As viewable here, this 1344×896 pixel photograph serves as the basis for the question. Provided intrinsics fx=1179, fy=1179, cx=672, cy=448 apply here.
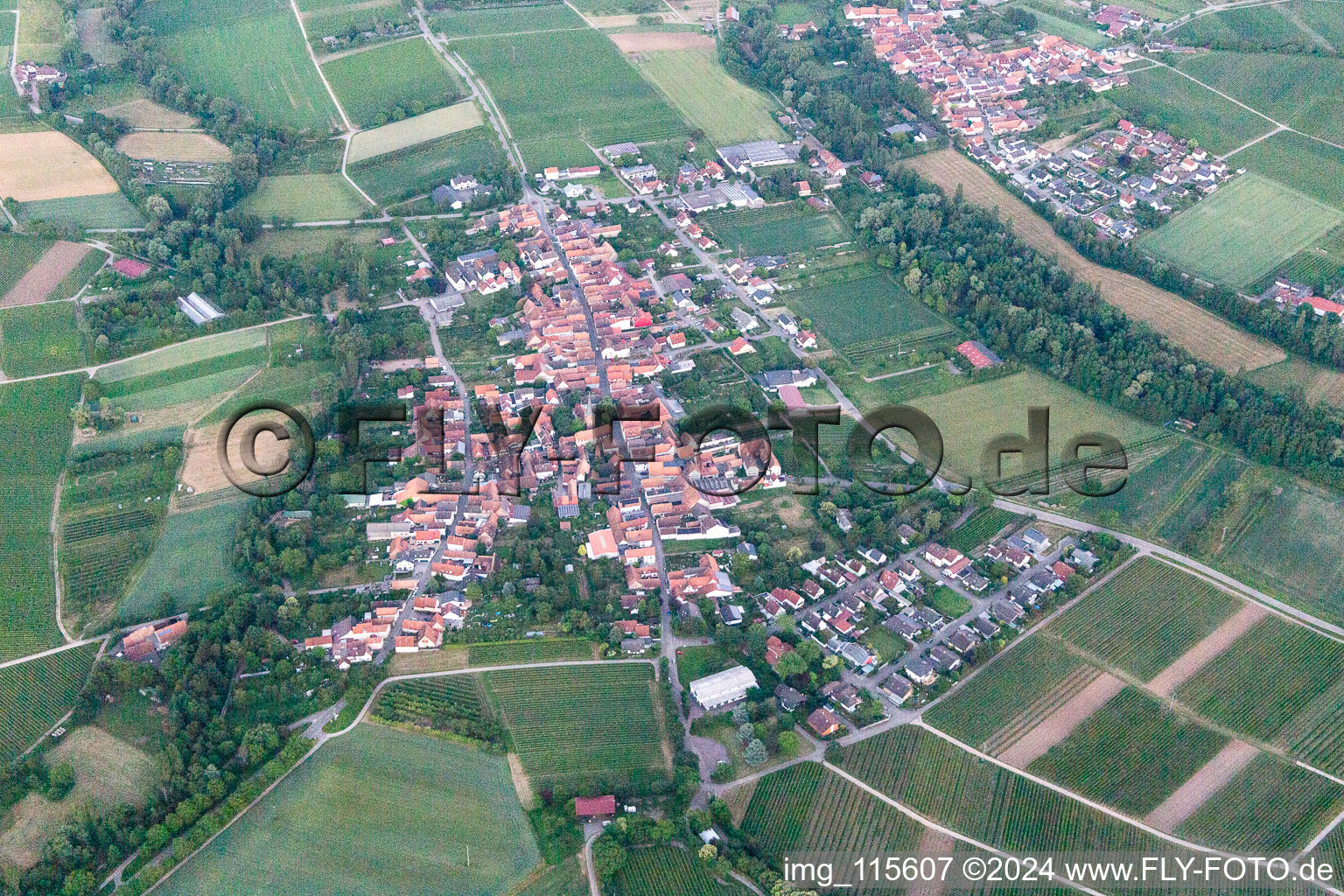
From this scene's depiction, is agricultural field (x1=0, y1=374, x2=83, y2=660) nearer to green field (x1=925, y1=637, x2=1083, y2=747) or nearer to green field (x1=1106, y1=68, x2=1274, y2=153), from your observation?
green field (x1=925, y1=637, x2=1083, y2=747)

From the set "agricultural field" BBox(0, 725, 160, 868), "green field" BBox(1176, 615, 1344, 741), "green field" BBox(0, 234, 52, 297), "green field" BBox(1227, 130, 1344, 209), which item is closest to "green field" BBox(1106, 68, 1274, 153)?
"green field" BBox(1227, 130, 1344, 209)

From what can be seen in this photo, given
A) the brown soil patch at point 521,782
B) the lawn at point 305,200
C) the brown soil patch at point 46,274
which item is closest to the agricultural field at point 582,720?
the brown soil patch at point 521,782

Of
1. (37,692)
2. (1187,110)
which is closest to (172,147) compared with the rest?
(37,692)

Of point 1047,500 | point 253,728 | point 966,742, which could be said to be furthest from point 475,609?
point 1047,500

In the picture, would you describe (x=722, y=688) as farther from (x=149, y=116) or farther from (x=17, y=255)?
(x=149, y=116)

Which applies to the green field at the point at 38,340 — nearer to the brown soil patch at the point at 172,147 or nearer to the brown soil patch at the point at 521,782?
the brown soil patch at the point at 172,147
